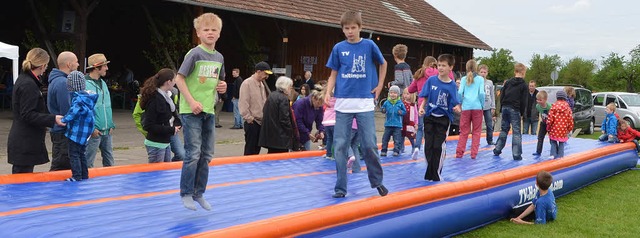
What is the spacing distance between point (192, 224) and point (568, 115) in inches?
284

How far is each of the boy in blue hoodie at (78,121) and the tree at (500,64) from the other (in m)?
74.9

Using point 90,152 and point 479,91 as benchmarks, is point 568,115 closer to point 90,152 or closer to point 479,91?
point 479,91

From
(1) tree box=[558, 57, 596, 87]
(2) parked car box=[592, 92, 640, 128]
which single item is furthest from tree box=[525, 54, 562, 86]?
(2) parked car box=[592, 92, 640, 128]

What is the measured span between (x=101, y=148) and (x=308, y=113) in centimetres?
343

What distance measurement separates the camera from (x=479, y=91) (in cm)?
989

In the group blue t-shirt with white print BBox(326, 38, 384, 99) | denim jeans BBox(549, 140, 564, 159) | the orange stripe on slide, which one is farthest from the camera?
denim jeans BBox(549, 140, 564, 159)

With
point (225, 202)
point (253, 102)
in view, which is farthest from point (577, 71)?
point (225, 202)

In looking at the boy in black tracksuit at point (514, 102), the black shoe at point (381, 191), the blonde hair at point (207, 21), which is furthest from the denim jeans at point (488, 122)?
the blonde hair at point (207, 21)

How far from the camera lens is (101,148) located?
7.96 metres

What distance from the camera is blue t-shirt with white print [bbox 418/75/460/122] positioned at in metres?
7.98

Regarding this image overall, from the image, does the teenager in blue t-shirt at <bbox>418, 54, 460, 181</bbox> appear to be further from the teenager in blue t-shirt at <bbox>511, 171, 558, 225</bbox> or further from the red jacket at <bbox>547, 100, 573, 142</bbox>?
the red jacket at <bbox>547, 100, 573, 142</bbox>

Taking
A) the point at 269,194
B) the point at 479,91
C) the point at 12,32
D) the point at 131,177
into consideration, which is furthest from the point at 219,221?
the point at 12,32

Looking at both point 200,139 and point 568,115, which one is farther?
point 568,115

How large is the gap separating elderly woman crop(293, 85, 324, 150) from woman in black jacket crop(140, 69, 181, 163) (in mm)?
2820
